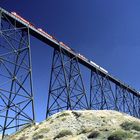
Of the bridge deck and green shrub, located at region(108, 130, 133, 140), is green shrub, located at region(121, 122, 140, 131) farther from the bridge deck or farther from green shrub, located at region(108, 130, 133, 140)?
the bridge deck

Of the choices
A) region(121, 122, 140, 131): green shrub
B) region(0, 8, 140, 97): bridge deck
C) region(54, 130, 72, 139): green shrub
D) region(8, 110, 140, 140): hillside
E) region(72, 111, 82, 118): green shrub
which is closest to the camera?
region(8, 110, 140, 140): hillside

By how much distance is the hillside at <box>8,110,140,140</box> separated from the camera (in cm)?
2229

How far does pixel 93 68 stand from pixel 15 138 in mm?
26354

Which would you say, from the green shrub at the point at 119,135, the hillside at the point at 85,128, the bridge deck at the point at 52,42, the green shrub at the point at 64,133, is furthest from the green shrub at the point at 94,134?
the bridge deck at the point at 52,42

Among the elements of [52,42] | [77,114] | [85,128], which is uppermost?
[52,42]

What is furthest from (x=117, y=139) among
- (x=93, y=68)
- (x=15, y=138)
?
(x=93, y=68)

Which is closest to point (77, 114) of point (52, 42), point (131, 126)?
point (131, 126)

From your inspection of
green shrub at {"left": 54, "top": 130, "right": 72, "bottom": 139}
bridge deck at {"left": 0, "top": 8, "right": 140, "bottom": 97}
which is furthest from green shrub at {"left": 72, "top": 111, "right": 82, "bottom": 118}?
bridge deck at {"left": 0, "top": 8, "right": 140, "bottom": 97}

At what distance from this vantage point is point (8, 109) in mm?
31141

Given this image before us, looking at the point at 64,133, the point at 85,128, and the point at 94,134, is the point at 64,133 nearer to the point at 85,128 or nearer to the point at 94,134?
the point at 85,128

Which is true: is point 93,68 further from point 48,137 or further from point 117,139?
point 117,139

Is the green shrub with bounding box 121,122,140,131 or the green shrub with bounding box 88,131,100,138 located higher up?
the green shrub with bounding box 121,122,140,131

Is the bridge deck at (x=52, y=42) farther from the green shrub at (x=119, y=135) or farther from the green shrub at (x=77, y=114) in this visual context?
the green shrub at (x=119, y=135)

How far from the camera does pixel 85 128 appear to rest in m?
25.3
